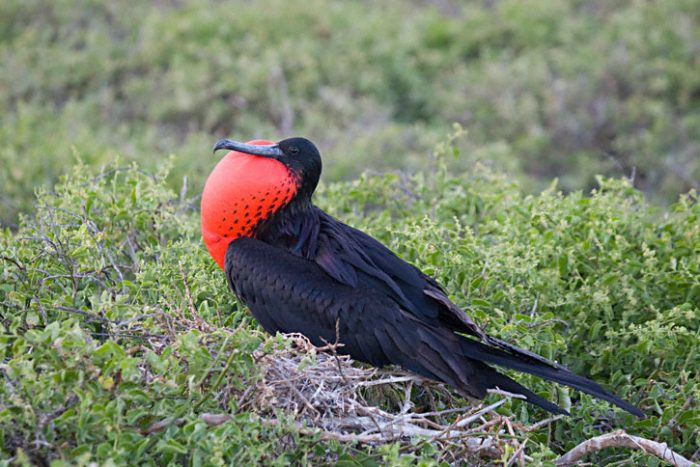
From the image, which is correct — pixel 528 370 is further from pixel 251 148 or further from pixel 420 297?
Result: pixel 251 148

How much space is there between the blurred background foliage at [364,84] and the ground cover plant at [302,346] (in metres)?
1.98

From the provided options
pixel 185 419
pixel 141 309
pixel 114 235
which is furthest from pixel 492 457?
pixel 114 235

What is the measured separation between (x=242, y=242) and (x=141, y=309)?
1.76 feet

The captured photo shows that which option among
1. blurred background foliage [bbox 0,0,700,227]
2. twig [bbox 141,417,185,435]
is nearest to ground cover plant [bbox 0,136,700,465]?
twig [bbox 141,417,185,435]

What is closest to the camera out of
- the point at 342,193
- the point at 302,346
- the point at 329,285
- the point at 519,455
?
the point at 519,455

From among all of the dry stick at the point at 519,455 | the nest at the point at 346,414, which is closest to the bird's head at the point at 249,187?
the nest at the point at 346,414

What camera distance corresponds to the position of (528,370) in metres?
2.87

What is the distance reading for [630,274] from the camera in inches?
138

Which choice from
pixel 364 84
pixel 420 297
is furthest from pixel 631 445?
pixel 364 84

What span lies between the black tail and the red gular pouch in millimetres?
773

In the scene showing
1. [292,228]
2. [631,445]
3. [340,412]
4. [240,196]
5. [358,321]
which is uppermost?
[240,196]

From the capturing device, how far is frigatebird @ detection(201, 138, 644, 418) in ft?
9.50

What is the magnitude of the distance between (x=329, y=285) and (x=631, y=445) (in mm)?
998

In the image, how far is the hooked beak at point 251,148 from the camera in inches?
126
